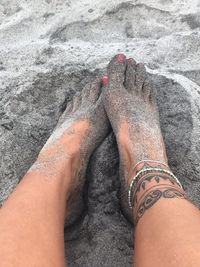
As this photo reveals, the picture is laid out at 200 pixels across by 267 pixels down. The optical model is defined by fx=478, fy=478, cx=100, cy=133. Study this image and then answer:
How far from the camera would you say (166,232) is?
1.25 metres

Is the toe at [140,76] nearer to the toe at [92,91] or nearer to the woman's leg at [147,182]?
the woman's leg at [147,182]

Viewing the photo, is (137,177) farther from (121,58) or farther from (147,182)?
(121,58)

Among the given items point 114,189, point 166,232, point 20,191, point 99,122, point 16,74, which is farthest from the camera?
point 16,74

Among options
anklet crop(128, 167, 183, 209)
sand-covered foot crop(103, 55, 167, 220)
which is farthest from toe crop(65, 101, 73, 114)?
anklet crop(128, 167, 183, 209)

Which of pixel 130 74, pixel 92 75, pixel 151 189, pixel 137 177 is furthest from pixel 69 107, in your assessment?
pixel 151 189

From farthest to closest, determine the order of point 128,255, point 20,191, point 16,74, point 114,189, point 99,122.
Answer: point 16,74, point 99,122, point 114,189, point 128,255, point 20,191

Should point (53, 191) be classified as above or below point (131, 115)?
above

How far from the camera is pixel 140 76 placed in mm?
2010

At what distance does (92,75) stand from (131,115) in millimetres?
283

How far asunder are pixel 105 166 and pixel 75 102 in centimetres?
36

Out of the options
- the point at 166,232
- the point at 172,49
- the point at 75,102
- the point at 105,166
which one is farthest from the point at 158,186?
the point at 172,49

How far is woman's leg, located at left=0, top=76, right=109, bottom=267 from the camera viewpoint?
49.1 inches

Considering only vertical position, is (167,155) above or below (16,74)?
below

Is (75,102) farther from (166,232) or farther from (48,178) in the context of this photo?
(166,232)
